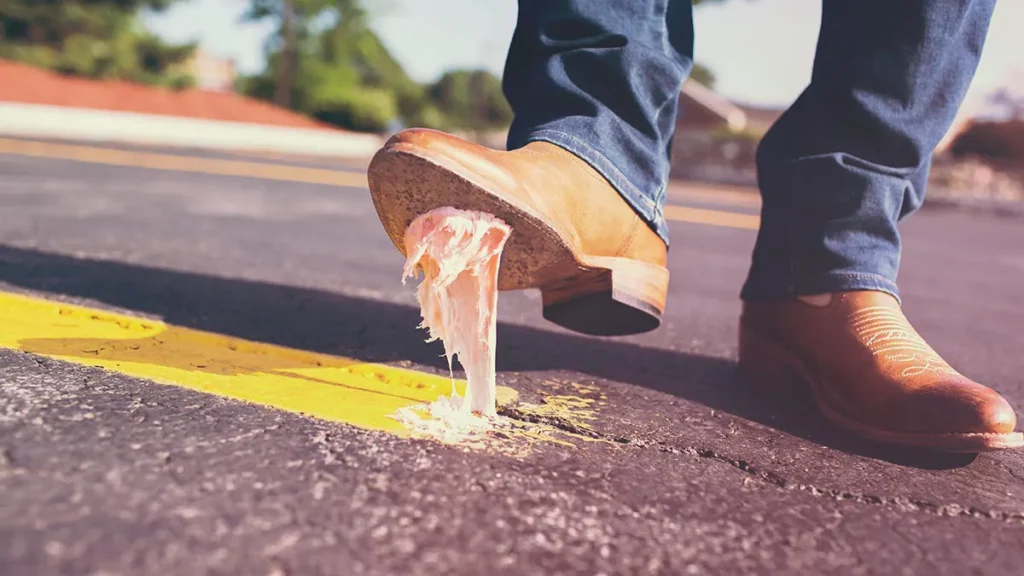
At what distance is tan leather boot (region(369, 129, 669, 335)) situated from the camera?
1.08 meters

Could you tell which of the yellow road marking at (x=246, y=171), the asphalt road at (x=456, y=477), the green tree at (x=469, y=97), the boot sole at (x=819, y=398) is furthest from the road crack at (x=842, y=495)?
the green tree at (x=469, y=97)

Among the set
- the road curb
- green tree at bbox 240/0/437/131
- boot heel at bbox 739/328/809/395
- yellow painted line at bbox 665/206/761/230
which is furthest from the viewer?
green tree at bbox 240/0/437/131

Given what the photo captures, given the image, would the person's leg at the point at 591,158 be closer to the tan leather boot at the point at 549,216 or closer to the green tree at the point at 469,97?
the tan leather boot at the point at 549,216

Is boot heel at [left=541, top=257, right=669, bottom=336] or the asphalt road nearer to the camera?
the asphalt road

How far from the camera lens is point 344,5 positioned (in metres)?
35.2

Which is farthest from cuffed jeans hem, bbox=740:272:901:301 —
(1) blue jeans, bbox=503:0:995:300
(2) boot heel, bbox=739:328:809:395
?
(2) boot heel, bbox=739:328:809:395

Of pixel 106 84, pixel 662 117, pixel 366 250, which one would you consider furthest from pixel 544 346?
pixel 106 84

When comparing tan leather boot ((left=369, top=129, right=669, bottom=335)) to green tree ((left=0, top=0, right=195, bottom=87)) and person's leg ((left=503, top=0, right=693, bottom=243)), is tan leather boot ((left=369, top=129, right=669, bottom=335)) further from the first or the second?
green tree ((left=0, top=0, right=195, bottom=87))

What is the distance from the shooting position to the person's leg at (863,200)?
1360 mm

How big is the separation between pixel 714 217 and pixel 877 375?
5.78 m

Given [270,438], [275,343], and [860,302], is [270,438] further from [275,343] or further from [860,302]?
[860,302]

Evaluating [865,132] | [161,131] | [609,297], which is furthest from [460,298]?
[161,131]

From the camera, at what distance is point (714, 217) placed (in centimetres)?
696

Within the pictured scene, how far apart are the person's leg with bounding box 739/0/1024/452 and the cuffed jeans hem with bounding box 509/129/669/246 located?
330mm
